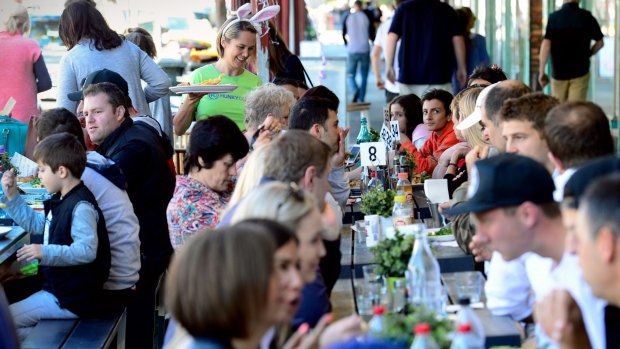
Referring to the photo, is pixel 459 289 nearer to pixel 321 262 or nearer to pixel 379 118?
pixel 321 262

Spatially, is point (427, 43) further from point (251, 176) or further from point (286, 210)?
point (286, 210)

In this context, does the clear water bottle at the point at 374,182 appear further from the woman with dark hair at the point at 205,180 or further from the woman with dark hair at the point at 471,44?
the woman with dark hair at the point at 471,44

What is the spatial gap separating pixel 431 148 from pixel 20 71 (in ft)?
11.4

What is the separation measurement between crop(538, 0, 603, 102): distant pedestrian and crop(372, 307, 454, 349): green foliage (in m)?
9.96

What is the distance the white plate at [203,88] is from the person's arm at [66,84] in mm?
1012

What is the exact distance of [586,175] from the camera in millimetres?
3090

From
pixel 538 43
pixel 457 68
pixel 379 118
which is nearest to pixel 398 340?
pixel 457 68

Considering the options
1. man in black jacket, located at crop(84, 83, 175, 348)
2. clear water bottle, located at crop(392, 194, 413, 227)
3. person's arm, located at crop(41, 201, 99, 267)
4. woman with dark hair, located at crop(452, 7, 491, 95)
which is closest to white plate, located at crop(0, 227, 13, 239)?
man in black jacket, located at crop(84, 83, 175, 348)

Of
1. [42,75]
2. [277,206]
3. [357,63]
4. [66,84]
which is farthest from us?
[357,63]

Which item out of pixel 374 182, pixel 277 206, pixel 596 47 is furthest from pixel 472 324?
pixel 596 47

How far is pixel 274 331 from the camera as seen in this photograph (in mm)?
3107

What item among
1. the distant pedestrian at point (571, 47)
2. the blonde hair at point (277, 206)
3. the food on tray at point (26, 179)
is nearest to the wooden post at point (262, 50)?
the food on tray at point (26, 179)

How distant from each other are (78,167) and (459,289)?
1.93 m

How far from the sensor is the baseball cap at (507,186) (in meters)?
3.20
